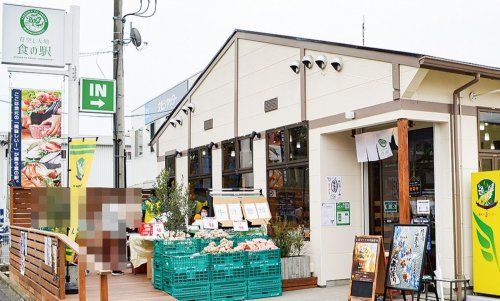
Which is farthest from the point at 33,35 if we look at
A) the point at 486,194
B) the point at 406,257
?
the point at 486,194

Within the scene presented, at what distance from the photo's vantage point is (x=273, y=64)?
12.7 meters

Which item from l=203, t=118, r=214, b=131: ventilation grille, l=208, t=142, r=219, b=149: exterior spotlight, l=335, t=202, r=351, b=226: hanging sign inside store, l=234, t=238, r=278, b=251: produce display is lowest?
l=234, t=238, r=278, b=251: produce display

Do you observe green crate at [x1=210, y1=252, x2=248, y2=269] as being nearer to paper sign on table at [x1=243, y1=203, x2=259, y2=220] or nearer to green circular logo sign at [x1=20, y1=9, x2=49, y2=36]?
paper sign on table at [x1=243, y1=203, x2=259, y2=220]

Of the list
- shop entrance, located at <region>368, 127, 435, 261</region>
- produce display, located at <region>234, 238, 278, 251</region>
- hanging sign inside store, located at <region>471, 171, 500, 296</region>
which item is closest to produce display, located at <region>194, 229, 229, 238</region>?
produce display, located at <region>234, 238, 278, 251</region>

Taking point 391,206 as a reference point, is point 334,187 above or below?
above

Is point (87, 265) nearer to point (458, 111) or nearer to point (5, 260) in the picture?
point (458, 111)

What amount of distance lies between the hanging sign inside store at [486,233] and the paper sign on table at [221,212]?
15.9ft

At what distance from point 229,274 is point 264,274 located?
68 centimetres

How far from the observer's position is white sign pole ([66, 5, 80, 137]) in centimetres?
1270

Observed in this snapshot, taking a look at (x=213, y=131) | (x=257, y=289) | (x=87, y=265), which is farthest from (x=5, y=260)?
(x=87, y=265)

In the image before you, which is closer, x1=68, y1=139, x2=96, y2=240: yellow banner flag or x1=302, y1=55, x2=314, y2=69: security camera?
x1=68, y1=139, x2=96, y2=240: yellow banner flag

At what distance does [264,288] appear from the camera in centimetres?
1002

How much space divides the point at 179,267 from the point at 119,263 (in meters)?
3.81

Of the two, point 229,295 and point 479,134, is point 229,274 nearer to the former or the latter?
point 229,295
